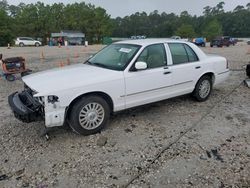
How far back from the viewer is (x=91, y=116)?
13.1 feet

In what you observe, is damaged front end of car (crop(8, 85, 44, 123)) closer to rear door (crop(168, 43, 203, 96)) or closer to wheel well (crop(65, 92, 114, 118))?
wheel well (crop(65, 92, 114, 118))

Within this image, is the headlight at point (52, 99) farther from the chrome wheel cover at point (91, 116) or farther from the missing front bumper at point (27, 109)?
the chrome wheel cover at point (91, 116)

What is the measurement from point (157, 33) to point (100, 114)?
103 m

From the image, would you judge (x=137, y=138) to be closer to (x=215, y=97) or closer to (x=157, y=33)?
(x=215, y=97)

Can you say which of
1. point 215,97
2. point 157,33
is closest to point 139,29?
point 157,33

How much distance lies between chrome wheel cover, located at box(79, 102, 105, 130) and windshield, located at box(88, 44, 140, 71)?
816 mm

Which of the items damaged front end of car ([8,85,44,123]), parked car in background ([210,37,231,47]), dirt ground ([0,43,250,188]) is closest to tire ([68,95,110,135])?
dirt ground ([0,43,250,188])

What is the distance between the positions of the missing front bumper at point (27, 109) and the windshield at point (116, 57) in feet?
4.77

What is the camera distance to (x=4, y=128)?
4398 mm

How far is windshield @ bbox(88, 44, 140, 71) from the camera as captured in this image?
440 cm

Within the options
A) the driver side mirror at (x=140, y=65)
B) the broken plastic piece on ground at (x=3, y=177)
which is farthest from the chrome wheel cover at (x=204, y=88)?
the broken plastic piece on ground at (x=3, y=177)

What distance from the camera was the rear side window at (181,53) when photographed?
4957mm

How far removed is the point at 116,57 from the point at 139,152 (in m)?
1.98

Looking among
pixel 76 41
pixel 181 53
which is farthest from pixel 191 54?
pixel 76 41
